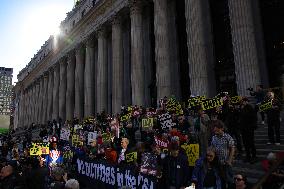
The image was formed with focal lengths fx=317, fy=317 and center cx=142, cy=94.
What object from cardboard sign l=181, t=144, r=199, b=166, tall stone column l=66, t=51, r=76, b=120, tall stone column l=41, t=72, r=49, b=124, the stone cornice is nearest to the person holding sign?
cardboard sign l=181, t=144, r=199, b=166

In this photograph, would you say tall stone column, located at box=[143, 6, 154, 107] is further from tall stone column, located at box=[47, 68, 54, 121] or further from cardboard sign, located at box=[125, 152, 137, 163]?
tall stone column, located at box=[47, 68, 54, 121]

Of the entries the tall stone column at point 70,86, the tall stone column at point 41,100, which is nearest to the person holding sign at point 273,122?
the tall stone column at point 70,86

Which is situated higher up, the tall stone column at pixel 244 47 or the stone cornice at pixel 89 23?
the stone cornice at pixel 89 23

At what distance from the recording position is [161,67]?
25.9 metres

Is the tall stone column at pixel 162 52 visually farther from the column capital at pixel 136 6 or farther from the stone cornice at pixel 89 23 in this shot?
the stone cornice at pixel 89 23

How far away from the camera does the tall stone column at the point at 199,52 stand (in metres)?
21.9

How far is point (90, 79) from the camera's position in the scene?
134 feet

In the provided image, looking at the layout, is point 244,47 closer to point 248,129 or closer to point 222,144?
point 248,129

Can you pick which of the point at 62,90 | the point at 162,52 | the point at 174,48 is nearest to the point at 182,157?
the point at 162,52

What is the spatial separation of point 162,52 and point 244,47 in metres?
8.31

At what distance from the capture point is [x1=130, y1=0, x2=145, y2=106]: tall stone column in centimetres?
2888

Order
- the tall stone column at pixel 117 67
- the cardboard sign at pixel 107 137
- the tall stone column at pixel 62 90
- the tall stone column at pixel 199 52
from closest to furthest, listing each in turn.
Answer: the cardboard sign at pixel 107 137 < the tall stone column at pixel 199 52 < the tall stone column at pixel 117 67 < the tall stone column at pixel 62 90

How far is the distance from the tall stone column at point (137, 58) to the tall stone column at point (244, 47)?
1109 centimetres

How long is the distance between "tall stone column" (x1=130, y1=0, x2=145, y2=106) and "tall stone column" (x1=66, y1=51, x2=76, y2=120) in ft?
66.3
